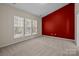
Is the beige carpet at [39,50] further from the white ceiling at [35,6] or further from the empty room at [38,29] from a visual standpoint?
the white ceiling at [35,6]

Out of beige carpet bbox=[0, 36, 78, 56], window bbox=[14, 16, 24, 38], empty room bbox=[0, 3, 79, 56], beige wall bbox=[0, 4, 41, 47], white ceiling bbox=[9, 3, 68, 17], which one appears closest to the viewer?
beige carpet bbox=[0, 36, 78, 56]

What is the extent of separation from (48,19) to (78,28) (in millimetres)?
4291

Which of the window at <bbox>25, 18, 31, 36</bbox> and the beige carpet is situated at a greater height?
the window at <bbox>25, 18, 31, 36</bbox>

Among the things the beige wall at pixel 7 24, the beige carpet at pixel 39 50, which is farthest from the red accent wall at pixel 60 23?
the beige wall at pixel 7 24

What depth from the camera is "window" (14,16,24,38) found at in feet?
17.9

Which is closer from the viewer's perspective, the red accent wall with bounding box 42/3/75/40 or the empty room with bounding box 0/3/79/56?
the empty room with bounding box 0/3/79/56

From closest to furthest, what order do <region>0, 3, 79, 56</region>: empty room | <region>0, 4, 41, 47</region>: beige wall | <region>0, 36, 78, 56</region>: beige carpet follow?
<region>0, 36, 78, 56</region>: beige carpet → <region>0, 3, 79, 56</region>: empty room → <region>0, 4, 41, 47</region>: beige wall

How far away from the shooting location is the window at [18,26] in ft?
17.9

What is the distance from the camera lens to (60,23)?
757cm

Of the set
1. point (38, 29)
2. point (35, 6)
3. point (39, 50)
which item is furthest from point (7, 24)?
point (38, 29)

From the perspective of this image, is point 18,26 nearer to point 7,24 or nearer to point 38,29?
point 7,24

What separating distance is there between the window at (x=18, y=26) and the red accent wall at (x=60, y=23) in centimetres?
327

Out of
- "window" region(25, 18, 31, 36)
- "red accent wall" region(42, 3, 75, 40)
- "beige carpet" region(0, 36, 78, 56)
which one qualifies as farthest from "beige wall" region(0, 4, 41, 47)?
"red accent wall" region(42, 3, 75, 40)

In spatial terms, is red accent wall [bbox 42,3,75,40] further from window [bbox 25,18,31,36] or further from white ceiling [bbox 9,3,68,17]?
window [bbox 25,18,31,36]
